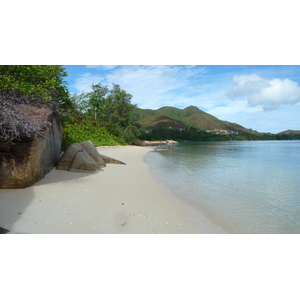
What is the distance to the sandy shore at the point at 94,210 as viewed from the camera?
3635 millimetres

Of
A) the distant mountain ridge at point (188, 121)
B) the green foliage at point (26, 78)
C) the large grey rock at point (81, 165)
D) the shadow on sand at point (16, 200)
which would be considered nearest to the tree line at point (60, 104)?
the green foliage at point (26, 78)

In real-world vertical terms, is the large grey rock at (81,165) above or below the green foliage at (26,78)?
below

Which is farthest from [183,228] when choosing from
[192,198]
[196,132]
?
[196,132]

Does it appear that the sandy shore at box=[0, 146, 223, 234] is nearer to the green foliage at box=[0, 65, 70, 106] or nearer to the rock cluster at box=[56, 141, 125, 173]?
the rock cluster at box=[56, 141, 125, 173]

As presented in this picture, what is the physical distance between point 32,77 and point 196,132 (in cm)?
7079

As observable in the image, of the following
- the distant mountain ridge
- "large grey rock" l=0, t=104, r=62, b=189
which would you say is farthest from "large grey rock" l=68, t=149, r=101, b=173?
the distant mountain ridge

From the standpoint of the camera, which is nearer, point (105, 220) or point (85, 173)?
point (105, 220)

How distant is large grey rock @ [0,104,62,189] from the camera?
524 cm

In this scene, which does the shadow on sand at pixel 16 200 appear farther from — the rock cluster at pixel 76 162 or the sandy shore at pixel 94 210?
the rock cluster at pixel 76 162

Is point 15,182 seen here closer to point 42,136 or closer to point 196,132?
point 42,136

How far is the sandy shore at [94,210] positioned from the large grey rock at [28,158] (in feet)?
0.87

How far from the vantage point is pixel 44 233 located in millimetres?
3373

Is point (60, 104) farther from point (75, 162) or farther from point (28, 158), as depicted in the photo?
point (28, 158)

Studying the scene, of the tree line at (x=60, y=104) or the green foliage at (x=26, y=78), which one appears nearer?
the tree line at (x=60, y=104)
